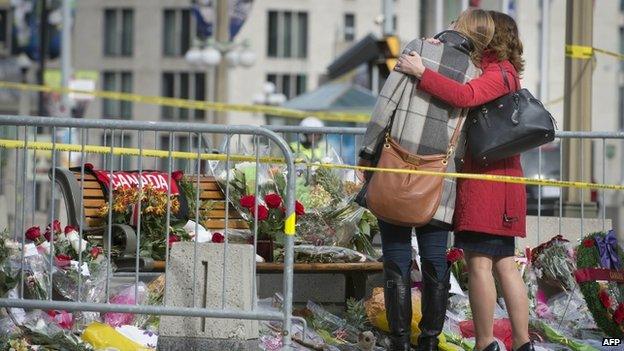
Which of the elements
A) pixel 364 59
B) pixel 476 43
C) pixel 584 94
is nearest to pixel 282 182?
pixel 476 43

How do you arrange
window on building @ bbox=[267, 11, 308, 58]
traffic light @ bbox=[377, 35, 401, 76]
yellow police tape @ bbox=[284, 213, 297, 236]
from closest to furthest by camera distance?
1. yellow police tape @ bbox=[284, 213, 297, 236]
2. traffic light @ bbox=[377, 35, 401, 76]
3. window on building @ bbox=[267, 11, 308, 58]

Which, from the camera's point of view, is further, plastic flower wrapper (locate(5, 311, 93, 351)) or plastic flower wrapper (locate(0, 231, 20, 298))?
plastic flower wrapper (locate(0, 231, 20, 298))

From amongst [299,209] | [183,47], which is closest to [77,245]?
[299,209]

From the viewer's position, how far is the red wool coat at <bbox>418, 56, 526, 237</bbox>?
292 inches

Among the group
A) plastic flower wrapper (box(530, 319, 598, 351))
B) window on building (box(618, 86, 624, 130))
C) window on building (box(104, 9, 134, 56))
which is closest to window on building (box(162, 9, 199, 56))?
window on building (box(104, 9, 134, 56))

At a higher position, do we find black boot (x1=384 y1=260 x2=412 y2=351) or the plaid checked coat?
the plaid checked coat

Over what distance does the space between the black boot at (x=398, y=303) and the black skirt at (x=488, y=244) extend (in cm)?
33

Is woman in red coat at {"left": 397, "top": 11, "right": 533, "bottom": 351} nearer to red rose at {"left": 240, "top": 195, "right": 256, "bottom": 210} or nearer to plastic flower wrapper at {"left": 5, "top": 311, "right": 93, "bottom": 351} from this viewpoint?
red rose at {"left": 240, "top": 195, "right": 256, "bottom": 210}

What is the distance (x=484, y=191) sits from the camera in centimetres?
748

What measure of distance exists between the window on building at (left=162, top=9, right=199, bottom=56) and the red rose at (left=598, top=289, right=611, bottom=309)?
67.6 m

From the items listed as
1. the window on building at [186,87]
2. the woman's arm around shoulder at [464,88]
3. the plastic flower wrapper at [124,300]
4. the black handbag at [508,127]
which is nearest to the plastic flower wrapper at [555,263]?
the black handbag at [508,127]

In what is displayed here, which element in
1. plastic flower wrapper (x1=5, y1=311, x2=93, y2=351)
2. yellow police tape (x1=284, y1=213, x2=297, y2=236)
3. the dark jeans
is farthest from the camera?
plastic flower wrapper (x1=5, y1=311, x2=93, y2=351)

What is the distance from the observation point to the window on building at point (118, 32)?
76.9 m

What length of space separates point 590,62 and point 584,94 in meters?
0.25
